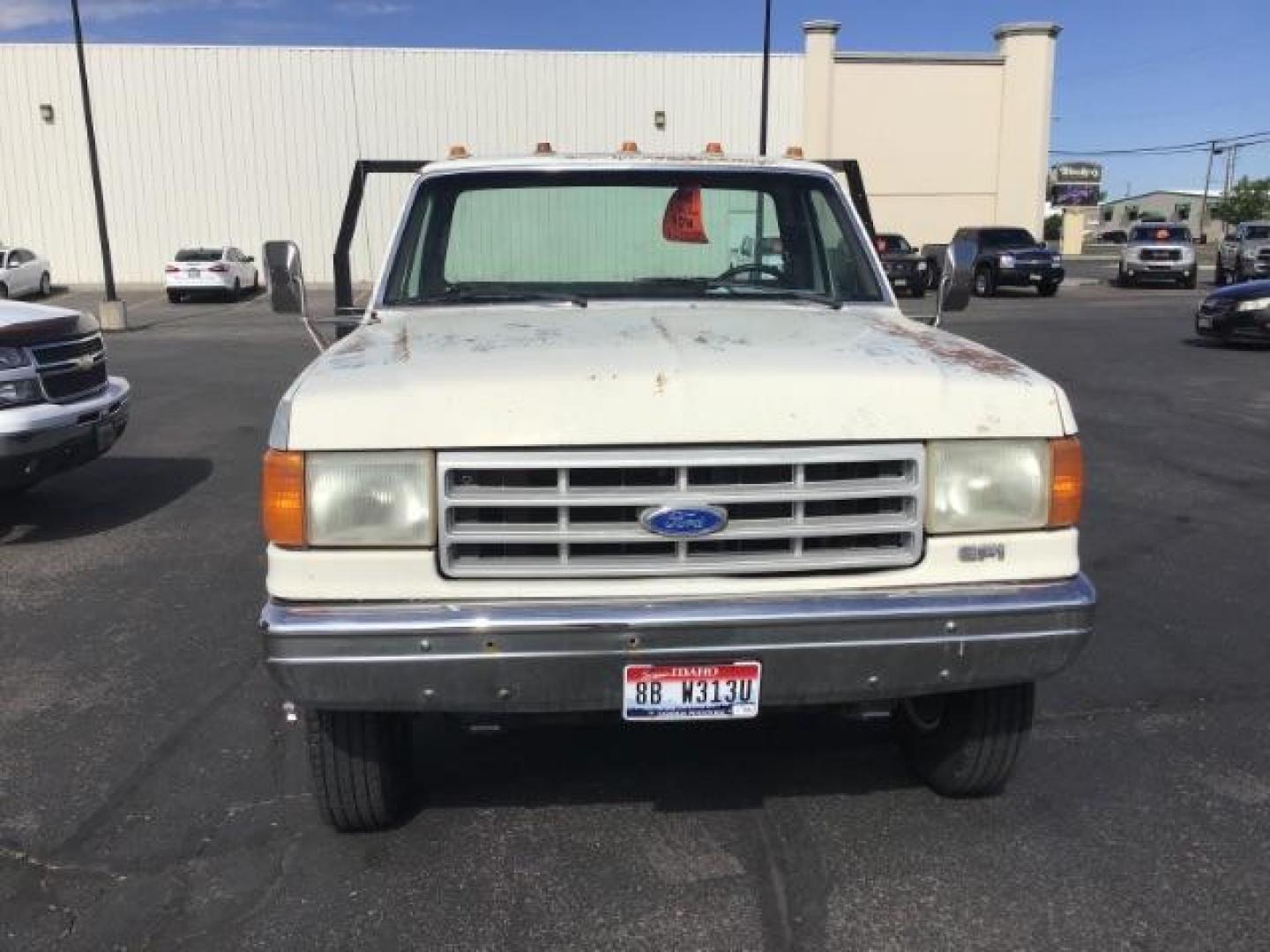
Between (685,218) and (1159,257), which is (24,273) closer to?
(685,218)

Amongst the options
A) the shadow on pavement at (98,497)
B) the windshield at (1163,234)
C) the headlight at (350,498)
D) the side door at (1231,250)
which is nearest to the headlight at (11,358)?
the shadow on pavement at (98,497)

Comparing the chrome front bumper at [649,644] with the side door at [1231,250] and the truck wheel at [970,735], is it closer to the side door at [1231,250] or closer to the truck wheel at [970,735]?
the truck wheel at [970,735]

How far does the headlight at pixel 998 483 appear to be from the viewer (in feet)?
9.33

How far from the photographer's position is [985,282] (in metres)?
30.3

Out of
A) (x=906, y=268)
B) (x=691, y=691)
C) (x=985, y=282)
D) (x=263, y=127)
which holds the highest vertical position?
(x=263, y=127)

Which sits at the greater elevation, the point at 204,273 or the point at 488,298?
the point at 488,298

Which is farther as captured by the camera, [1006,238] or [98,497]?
[1006,238]

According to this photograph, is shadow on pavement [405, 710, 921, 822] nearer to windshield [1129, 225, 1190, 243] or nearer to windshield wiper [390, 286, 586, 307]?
windshield wiper [390, 286, 586, 307]

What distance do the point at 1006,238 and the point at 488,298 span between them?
28.8 m

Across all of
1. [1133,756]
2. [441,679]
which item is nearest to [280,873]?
[441,679]

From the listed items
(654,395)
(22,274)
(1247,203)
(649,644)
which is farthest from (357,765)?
(1247,203)

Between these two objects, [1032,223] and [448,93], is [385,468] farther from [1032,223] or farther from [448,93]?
[1032,223]

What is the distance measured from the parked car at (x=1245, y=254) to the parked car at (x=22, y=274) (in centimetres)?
3090

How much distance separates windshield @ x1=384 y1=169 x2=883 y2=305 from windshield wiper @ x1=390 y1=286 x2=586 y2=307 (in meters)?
0.03
